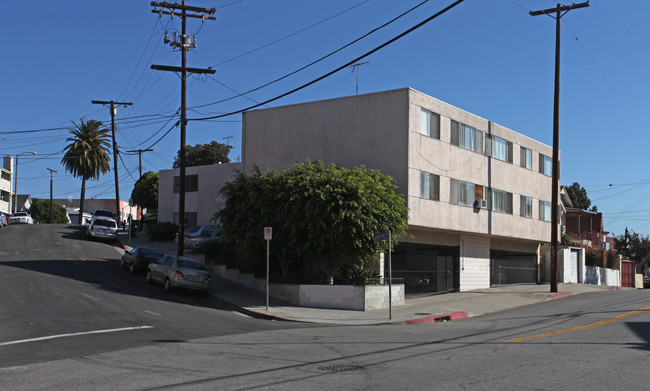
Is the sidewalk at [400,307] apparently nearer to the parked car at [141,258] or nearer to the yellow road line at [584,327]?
the parked car at [141,258]

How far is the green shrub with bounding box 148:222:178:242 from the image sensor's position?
42719mm

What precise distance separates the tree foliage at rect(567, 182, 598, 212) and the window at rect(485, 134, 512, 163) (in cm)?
7597

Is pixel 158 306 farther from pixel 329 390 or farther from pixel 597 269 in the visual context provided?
pixel 597 269

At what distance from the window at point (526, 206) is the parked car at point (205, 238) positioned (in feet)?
58.8

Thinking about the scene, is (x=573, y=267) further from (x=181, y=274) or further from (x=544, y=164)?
(x=181, y=274)

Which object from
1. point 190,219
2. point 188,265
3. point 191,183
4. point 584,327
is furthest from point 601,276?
point 188,265

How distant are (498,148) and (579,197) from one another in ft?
263

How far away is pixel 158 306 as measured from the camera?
65.9ft

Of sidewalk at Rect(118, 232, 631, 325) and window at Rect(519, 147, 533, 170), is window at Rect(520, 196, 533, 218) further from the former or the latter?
sidewalk at Rect(118, 232, 631, 325)

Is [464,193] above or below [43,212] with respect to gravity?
below

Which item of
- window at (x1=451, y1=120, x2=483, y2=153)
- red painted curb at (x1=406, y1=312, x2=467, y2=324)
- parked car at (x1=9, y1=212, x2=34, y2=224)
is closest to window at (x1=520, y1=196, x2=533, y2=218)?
window at (x1=451, y1=120, x2=483, y2=153)

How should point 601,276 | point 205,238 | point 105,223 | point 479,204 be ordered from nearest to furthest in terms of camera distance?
point 479,204 → point 205,238 → point 105,223 → point 601,276

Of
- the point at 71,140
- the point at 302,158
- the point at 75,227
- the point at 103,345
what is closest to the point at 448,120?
the point at 302,158

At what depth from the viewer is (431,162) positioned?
2844 centimetres
